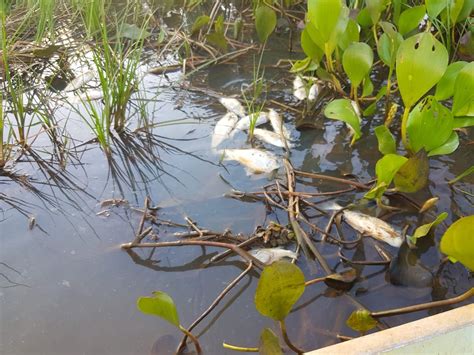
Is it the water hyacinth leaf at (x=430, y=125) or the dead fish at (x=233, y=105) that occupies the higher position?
the water hyacinth leaf at (x=430, y=125)

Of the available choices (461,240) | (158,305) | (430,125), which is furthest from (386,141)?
(158,305)

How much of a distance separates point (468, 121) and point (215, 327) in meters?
0.89

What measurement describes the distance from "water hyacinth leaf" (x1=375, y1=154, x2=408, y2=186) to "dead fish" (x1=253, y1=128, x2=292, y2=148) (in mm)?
459

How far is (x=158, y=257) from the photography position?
1176mm

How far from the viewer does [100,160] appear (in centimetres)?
154

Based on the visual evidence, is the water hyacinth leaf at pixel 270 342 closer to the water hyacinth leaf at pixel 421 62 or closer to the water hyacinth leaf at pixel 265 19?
the water hyacinth leaf at pixel 421 62

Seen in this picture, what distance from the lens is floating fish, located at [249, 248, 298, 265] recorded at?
44.9 inches

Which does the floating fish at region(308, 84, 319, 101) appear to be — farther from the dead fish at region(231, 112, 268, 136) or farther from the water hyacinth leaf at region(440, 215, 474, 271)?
the water hyacinth leaf at region(440, 215, 474, 271)

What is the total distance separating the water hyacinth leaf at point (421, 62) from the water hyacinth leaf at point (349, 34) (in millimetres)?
551

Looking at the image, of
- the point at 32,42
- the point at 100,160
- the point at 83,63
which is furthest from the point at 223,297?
the point at 32,42

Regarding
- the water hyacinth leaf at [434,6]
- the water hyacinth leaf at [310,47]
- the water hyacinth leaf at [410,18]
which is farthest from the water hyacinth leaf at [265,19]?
the water hyacinth leaf at [434,6]

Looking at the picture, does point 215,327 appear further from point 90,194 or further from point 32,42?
point 32,42

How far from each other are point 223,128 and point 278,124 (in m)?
0.19

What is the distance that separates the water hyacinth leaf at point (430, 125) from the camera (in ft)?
4.07
